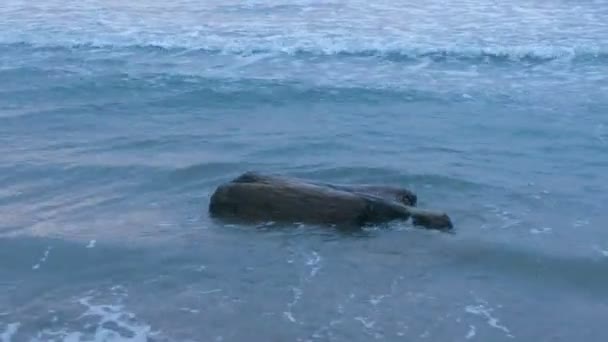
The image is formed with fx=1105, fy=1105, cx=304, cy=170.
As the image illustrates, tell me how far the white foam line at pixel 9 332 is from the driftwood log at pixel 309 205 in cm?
243

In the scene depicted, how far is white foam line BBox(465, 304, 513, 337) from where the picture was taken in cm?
736

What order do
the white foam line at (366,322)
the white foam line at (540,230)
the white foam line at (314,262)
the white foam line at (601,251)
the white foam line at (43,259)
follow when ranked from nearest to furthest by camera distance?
the white foam line at (366,322)
the white foam line at (314,262)
the white foam line at (43,259)
the white foam line at (601,251)
the white foam line at (540,230)

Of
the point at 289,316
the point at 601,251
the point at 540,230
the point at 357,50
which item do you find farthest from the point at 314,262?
the point at 357,50

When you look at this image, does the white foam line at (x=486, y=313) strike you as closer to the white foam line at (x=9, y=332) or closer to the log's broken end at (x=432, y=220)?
the log's broken end at (x=432, y=220)

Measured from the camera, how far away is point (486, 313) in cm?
756

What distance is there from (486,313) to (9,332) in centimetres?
319

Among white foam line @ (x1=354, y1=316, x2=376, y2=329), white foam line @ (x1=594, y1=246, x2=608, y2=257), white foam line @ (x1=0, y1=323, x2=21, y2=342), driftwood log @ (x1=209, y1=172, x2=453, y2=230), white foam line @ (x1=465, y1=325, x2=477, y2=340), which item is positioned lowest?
white foam line @ (x1=465, y1=325, x2=477, y2=340)

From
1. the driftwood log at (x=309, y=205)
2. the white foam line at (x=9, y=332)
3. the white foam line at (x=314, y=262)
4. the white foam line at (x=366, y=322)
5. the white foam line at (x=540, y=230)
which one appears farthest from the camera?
the white foam line at (x=540, y=230)

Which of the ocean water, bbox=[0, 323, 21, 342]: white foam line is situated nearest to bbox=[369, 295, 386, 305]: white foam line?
the ocean water

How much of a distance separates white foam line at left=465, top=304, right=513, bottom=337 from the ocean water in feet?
0.07

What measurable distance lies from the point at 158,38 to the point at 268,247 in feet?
34.7

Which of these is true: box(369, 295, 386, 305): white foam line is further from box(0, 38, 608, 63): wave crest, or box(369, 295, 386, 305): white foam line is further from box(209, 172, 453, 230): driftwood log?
box(0, 38, 608, 63): wave crest

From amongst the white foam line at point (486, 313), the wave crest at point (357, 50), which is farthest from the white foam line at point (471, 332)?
the wave crest at point (357, 50)

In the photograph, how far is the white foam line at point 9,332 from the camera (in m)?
7.13
